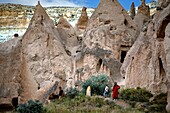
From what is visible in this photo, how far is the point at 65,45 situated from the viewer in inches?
1240

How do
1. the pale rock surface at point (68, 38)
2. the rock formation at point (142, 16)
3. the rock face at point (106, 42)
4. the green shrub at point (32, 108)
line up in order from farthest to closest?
the rock formation at point (142, 16)
the pale rock surface at point (68, 38)
the rock face at point (106, 42)
the green shrub at point (32, 108)

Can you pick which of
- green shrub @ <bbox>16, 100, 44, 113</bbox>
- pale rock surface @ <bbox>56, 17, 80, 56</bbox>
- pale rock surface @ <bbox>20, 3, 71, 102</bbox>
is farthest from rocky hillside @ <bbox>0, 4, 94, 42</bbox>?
green shrub @ <bbox>16, 100, 44, 113</bbox>

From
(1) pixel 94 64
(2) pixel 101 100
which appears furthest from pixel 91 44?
(2) pixel 101 100

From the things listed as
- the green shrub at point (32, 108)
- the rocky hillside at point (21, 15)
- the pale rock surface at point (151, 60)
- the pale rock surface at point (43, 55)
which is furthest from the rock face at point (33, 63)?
the rocky hillside at point (21, 15)

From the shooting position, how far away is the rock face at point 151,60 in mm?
16609

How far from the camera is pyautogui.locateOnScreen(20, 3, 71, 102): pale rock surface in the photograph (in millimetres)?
27422

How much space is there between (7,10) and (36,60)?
5582cm

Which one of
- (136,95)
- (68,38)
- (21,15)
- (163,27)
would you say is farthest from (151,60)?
(21,15)

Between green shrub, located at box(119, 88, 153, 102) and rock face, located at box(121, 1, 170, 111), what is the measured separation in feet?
1.51

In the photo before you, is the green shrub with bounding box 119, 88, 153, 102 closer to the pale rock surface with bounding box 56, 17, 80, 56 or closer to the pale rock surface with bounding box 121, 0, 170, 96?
the pale rock surface with bounding box 121, 0, 170, 96

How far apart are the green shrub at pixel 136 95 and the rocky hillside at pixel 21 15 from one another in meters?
55.0

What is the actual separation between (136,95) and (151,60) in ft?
7.30

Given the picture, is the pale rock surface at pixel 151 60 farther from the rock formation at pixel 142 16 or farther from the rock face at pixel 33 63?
the rock formation at pixel 142 16

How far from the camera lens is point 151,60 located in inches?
770
